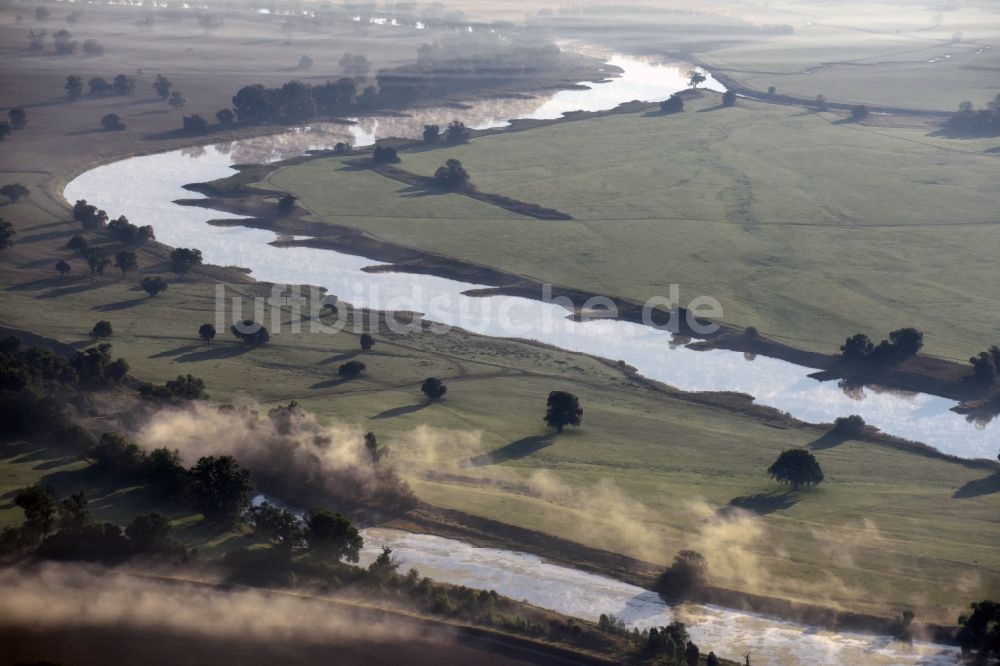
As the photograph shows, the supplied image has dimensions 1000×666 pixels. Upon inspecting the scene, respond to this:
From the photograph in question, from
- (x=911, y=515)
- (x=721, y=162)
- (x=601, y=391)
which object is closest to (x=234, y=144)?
(x=721, y=162)

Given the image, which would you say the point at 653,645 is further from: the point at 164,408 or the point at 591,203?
the point at 591,203

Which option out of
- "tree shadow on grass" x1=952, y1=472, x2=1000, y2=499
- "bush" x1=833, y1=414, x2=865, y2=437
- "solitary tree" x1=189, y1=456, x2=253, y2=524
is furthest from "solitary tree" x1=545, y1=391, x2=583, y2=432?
"tree shadow on grass" x1=952, y1=472, x2=1000, y2=499

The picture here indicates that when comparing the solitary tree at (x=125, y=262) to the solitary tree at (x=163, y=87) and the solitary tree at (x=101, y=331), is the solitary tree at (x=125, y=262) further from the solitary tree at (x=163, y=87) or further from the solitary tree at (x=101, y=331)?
the solitary tree at (x=163, y=87)

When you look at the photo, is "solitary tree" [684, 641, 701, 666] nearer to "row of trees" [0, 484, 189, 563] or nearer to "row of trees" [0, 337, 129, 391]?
"row of trees" [0, 484, 189, 563]

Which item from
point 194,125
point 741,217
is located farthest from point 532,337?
point 194,125

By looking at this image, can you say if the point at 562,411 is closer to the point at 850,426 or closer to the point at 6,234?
the point at 850,426

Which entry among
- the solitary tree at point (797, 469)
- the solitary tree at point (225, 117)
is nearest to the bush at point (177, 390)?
the solitary tree at point (797, 469)
